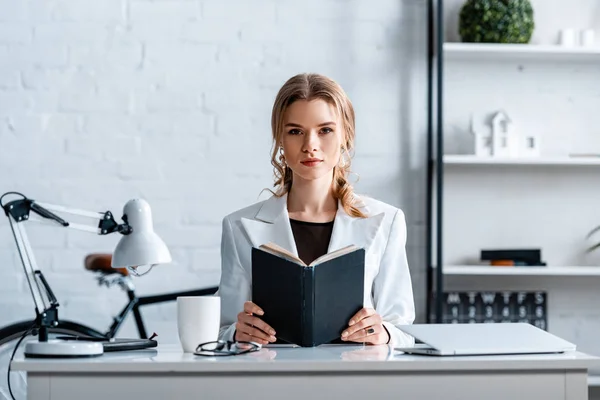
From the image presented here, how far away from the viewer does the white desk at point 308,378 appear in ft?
4.26

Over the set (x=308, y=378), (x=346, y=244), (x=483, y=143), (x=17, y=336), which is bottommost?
(x=17, y=336)

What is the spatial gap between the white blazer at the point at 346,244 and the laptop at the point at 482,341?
0.52 meters

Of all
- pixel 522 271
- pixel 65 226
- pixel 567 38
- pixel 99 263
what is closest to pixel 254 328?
pixel 65 226

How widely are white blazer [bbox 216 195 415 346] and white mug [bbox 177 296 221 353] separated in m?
0.50

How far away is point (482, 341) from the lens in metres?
1.42

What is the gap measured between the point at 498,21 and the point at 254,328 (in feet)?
5.90

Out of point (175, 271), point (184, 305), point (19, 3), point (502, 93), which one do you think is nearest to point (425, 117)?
point (502, 93)

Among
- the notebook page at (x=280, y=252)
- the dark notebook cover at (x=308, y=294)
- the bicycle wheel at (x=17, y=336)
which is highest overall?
the notebook page at (x=280, y=252)

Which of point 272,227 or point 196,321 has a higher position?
point 272,227

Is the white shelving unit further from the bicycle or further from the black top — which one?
the black top

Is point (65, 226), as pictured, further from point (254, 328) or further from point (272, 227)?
point (272, 227)

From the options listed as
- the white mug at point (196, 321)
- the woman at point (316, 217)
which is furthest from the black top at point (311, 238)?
the white mug at point (196, 321)

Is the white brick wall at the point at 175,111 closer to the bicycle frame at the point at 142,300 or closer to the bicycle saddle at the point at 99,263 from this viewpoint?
the bicycle frame at the point at 142,300

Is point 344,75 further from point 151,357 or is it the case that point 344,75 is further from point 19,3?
point 151,357
